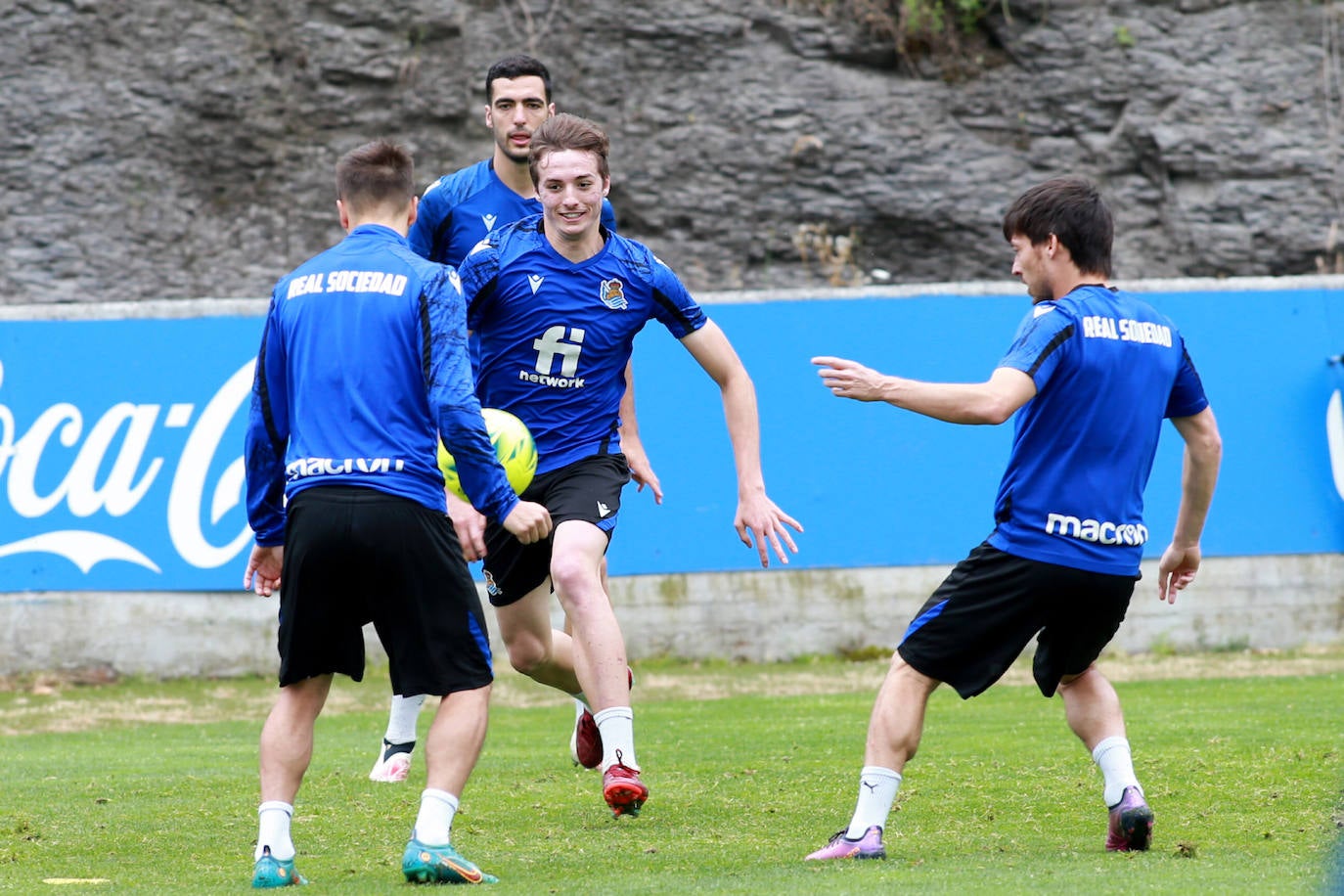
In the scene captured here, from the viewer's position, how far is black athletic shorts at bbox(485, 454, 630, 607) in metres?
6.16

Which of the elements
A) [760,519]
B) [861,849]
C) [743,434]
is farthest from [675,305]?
[861,849]

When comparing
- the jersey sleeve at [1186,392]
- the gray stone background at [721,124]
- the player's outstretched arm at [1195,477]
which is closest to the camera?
the jersey sleeve at [1186,392]

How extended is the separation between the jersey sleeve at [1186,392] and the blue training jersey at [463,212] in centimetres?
302

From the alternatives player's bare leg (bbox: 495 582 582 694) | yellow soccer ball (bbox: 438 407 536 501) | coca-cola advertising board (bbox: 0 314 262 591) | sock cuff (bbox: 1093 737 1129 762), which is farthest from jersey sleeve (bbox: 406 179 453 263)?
coca-cola advertising board (bbox: 0 314 262 591)

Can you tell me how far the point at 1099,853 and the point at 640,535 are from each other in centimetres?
666

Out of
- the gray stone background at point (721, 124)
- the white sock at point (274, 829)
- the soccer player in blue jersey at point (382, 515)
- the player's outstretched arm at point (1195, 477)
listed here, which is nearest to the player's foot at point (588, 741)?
the soccer player in blue jersey at point (382, 515)

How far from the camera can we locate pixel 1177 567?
219 inches

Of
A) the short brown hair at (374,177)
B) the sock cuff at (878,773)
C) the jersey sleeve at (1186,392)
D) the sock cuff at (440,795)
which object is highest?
the short brown hair at (374,177)

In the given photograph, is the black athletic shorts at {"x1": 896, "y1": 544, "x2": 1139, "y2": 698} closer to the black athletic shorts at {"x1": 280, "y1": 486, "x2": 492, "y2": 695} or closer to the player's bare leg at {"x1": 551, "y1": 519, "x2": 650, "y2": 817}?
the player's bare leg at {"x1": 551, "y1": 519, "x2": 650, "y2": 817}

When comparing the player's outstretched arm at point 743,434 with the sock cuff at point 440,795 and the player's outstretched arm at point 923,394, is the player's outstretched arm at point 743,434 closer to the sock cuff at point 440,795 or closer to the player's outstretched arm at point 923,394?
the player's outstretched arm at point 923,394

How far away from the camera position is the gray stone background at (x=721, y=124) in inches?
685

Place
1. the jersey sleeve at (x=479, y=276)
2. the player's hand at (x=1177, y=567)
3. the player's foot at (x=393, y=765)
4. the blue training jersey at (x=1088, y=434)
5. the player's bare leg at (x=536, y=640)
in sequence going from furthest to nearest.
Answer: the player's foot at (x=393, y=765), the player's bare leg at (x=536, y=640), the jersey sleeve at (x=479, y=276), the player's hand at (x=1177, y=567), the blue training jersey at (x=1088, y=434)

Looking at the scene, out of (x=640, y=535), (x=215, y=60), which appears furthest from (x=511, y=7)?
(x=640, y=535)

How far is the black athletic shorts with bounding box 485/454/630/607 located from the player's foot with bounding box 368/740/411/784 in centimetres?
87
